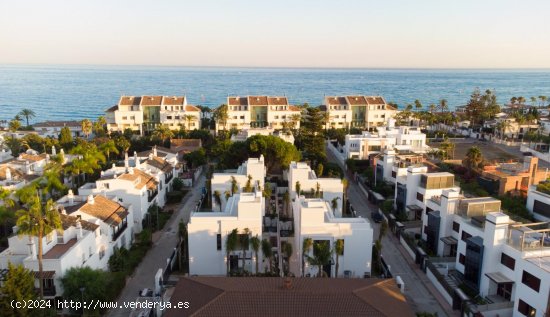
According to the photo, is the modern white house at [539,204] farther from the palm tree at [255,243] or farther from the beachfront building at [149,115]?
the beachfront building at [149,115]

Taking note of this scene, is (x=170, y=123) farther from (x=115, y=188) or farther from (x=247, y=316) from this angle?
(x=247, y=316)

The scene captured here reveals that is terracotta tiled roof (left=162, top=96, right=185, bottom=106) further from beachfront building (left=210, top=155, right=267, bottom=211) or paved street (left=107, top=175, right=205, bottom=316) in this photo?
beachfront building (left=210, top=155, right=267, bottom=211)

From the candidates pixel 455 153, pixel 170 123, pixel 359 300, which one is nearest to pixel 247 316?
pixel 359 300

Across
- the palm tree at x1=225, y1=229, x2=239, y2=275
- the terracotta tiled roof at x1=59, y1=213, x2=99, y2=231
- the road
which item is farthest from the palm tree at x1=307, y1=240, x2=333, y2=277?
the terracotta tiled roof at x1=59, y1=213, x2=99, y2=231

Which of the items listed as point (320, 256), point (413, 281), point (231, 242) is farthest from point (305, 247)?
point (413, 281)

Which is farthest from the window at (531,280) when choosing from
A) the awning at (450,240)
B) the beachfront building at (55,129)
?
the beachfront building at (55,129)

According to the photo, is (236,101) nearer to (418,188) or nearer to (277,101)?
(277,101)
